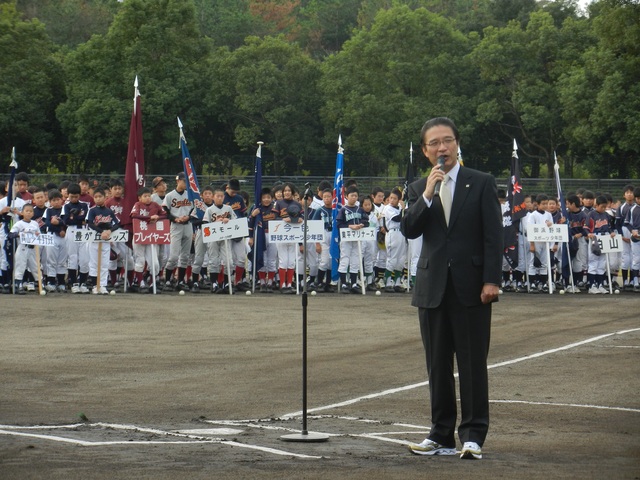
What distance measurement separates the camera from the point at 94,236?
25578mm

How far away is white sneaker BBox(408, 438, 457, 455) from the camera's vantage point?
828 centimetres

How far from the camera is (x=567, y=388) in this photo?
12547 mm

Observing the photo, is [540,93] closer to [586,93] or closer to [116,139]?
[586,93]

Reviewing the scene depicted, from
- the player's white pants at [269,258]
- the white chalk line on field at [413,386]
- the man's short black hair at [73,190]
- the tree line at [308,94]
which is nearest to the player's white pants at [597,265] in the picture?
the player's white pants at [269,258]

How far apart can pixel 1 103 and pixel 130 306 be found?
4083cm

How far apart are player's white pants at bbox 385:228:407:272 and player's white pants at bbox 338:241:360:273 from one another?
2.90 feet

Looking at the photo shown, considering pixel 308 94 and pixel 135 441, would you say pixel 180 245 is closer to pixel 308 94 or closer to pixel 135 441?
pixel 135 441

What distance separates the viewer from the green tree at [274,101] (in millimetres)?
63406

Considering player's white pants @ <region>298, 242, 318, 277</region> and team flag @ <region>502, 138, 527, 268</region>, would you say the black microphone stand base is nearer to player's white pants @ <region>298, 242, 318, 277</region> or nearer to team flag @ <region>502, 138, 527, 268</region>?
player's white pants @ <region>298, 242, 318, 277</region>

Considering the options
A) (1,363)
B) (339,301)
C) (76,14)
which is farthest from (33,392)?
(76,14)

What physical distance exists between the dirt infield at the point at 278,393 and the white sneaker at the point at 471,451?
0.08 metres

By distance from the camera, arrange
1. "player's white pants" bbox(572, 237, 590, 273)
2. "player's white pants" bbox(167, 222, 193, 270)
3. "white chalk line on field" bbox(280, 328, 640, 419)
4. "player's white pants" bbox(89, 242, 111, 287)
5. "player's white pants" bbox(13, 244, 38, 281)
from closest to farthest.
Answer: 1. "white chalk line on field" bbox(280, 328, 640, 419)
2. "player's white pants" bbox(13, 244, 38, 281)
3. "player's white pants" bbox(89, 242, 111, 287)
4. "player's white pants" bbox(167, 222, 193, 270)
5. "player's white pants" bbox(572, 237, 590, 273)

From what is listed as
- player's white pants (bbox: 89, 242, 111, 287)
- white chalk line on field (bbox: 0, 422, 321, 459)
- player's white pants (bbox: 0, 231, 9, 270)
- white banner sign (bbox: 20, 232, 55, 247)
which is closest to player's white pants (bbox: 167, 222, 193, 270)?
player's white pants (bbox: 89, 242, 111, 287)

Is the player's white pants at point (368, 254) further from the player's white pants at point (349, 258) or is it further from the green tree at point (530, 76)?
the green tree at point (530, 76)
